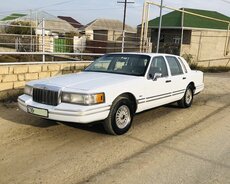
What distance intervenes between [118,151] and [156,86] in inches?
86.2

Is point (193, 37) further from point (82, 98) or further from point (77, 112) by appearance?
point (77, 112)

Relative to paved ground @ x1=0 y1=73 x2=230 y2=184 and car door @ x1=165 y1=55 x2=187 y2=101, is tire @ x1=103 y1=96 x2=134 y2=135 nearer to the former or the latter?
paved ground @ x1=0 y1=73 x2=230 y2=184

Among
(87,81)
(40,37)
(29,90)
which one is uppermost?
(40,37)

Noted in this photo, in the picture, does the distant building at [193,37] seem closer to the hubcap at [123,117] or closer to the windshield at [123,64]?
the windshield at [123,64]

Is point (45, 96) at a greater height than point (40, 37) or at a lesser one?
lesser

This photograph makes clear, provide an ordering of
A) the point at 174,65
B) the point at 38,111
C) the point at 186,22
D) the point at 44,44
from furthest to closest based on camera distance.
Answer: the point at 186,22 → the point at 44,44 → the point at 174,65 → the point at 38,111

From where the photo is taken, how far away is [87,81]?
19.6 feet

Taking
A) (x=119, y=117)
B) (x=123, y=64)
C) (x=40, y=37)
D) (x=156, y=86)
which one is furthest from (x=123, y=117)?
(x=40, y=37)

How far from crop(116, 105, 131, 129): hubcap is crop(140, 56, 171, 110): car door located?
486mm

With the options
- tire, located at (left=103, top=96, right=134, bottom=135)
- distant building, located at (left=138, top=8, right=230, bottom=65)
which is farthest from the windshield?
distant building, located at (left=138, top=8, right=230, bottom=65)

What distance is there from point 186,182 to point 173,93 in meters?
3.76

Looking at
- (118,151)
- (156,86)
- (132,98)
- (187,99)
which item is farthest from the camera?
(187,99)

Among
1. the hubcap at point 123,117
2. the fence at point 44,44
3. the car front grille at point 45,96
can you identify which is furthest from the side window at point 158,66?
the fence at point 44,44

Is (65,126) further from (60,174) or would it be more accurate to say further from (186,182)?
(186,182)
